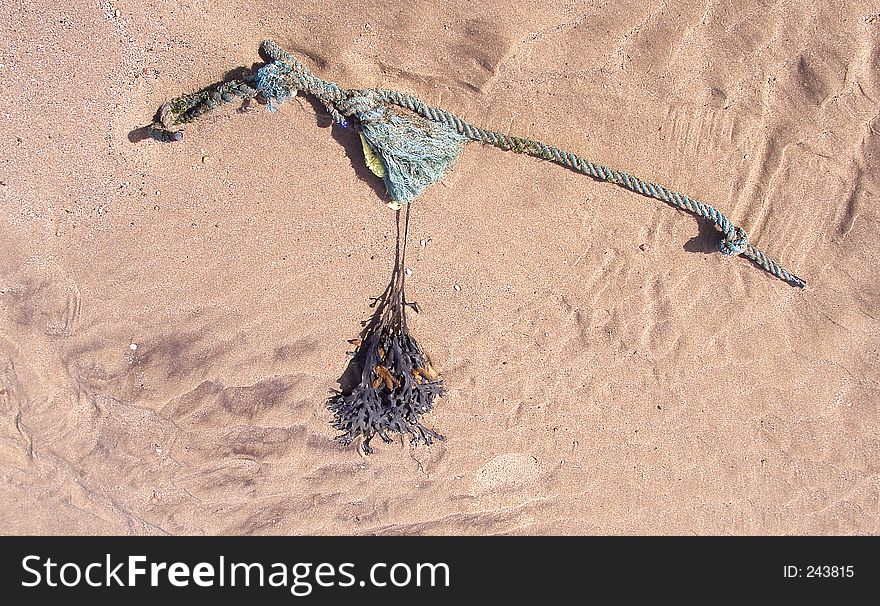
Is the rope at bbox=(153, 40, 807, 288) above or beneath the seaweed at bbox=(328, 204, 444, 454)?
above

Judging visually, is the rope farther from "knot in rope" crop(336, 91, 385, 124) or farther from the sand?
the sand

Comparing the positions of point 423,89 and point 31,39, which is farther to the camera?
point 423,89

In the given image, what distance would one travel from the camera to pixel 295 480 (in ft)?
9.91

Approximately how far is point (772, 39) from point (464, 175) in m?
1.90

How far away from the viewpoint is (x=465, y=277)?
9.37 feet

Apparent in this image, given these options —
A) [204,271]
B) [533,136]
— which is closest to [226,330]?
[204,271]

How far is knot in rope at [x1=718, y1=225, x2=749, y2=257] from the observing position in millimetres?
2727

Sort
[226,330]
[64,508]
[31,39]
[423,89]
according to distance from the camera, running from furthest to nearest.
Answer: [64,508]
[226,330]
[423,89]
[31,39]

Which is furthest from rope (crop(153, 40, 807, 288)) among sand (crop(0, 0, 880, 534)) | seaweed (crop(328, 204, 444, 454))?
seaweed (crop(328, 204, 444, 454))

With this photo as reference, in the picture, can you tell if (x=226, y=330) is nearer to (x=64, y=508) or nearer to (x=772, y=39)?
(x=64, y=508)

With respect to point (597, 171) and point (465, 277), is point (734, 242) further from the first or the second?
point (465, 277)

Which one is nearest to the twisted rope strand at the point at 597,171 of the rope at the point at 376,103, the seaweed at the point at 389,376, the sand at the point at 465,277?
the rope at the point at 376,103

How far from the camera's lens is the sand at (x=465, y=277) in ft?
8.50

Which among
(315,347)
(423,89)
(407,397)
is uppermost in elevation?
(423,89)
